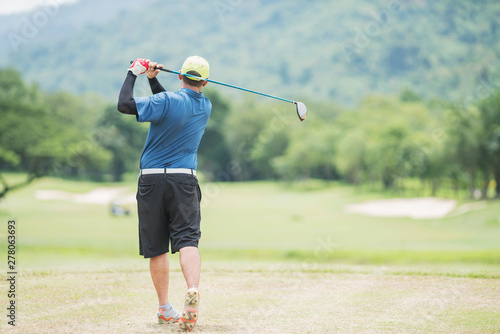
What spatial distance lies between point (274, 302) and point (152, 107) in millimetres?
1979

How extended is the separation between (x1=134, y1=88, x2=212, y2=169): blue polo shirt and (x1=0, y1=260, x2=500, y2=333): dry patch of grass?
1.21m

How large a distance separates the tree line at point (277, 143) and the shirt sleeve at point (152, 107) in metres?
32.9

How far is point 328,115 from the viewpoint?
103 m

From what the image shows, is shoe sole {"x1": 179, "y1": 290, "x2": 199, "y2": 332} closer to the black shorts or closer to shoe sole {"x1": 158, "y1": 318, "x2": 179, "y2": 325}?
shoe sole {"x1": 158, "y1": 318, "x2": 179, "y2": 325}

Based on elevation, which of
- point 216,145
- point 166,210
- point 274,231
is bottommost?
point 274,231

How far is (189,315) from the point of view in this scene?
3.65 meters

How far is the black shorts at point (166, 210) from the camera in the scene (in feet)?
13.4

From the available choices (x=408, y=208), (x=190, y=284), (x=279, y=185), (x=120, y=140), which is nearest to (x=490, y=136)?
(x=408, y=208)

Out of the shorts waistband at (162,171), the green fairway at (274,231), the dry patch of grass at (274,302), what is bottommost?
the green fairway at (274,231)

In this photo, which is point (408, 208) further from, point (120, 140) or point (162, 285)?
point (120, 140)

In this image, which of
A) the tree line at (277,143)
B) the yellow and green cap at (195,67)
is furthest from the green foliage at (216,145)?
the yellow and green cap at (195,67)

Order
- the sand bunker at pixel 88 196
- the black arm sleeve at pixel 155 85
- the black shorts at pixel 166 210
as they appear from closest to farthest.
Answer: the black shorts at pixel 166 210 < the black arm sleeve at pixel 155 85 < the sand bunker at pixel 88 196

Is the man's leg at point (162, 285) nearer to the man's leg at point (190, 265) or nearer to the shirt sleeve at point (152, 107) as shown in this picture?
the man's leg at point (190, 265)

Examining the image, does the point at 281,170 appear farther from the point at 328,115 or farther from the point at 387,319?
the point at 387,319
